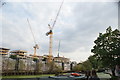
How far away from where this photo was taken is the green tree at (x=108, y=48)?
6233 millimetres

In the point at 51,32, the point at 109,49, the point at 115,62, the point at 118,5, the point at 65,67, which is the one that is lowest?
the point at 65,67

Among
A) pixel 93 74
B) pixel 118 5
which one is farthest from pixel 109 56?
pixel 118 5

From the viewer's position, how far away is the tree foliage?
623cm

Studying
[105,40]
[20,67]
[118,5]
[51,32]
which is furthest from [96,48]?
[51,32]

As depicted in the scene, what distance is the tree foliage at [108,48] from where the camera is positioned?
623 centimetres

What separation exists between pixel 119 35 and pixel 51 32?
24.1 meters

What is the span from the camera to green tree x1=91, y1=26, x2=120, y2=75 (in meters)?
6.23

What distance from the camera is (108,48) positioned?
6656mm

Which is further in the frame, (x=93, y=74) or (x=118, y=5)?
(x=93, y=74)

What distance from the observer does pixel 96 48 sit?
23.3 feet

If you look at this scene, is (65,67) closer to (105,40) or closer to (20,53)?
(105,40)

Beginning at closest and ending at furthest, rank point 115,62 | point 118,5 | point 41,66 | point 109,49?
point 118,5
point 115,62
point 109,49
point 41,66

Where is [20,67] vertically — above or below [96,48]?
below

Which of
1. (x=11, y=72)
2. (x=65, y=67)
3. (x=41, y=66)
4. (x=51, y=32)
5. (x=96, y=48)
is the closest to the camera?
(x=96, y=48)
